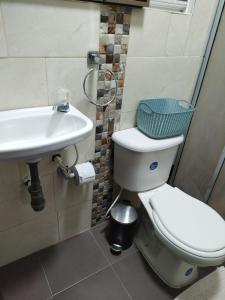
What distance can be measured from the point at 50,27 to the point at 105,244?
1.32m

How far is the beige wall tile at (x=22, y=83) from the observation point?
0.85 meters

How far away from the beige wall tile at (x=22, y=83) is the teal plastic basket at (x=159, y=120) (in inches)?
21.8

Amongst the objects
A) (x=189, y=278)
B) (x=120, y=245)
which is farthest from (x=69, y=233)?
(x=189, y=278)

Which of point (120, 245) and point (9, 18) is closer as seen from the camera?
point (9, 18)

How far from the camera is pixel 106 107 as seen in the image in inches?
46.6

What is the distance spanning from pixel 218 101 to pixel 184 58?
332mm

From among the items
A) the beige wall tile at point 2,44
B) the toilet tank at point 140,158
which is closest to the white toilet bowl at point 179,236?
the toilet tank at point 140,158

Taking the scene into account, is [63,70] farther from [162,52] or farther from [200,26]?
[200,26]

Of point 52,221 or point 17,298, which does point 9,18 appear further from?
point 17,298

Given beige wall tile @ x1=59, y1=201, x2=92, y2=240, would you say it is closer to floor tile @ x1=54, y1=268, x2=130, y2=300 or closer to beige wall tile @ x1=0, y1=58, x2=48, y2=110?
floor tile @ x1=54, y1=268, x2=130, y2=300

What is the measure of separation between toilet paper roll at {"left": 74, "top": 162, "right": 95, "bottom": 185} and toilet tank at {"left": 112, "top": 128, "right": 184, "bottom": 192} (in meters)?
0.20

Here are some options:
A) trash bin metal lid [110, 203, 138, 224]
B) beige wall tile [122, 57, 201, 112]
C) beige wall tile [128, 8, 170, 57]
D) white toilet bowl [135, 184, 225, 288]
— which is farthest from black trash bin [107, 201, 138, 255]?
beige wall tile [128, 8, 170, 57]

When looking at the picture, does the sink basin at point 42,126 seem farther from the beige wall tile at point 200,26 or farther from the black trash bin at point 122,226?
the beige wall tile at point 200,26

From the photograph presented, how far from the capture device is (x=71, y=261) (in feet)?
4.56
